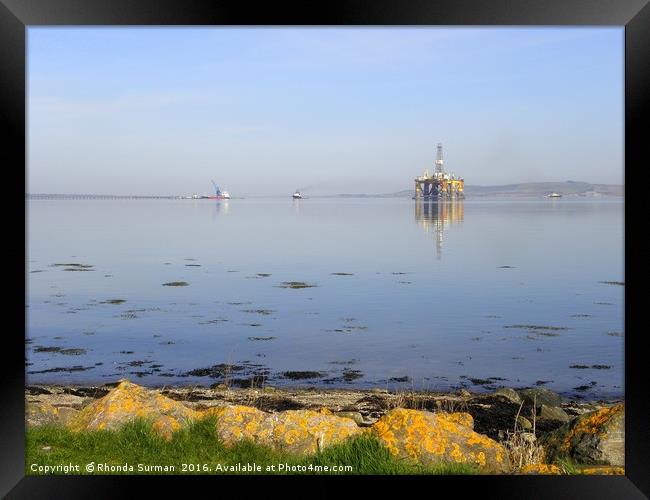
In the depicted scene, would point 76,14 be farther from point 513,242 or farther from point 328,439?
point 513,242

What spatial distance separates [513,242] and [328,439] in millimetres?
20038

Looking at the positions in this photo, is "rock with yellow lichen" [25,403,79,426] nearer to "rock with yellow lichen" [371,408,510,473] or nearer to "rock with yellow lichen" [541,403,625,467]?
"rock with yellow lichen" [371,408,510,473]

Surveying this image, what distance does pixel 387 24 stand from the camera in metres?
4.38

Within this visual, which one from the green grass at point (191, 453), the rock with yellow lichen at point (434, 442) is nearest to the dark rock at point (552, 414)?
the rock with yellow lichen at point (434, 442)

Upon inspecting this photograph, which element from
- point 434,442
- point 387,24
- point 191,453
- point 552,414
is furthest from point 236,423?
point 552,414

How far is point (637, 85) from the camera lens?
425cm

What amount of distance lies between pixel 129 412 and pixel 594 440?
320 cm

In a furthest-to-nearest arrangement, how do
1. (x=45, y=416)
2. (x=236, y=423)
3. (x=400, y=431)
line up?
(x=45, y=416), (x=236, y=423), (x=400, y=431)

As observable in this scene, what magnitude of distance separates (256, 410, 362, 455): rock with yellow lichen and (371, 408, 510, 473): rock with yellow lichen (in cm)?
23

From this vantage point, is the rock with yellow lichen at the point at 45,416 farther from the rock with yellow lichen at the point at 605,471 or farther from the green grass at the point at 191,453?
the rock with yellow lichen at the point at 605,471

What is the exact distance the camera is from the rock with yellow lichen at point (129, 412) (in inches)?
209

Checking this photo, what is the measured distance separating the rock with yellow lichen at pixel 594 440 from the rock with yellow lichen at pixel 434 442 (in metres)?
0.50

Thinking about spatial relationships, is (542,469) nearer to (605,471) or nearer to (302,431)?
(605,471)

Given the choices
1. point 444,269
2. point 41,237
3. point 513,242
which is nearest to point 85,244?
point 41,237
